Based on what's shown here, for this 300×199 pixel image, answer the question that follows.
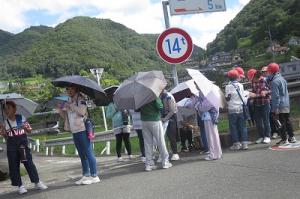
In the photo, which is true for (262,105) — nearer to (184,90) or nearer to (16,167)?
(184,90)

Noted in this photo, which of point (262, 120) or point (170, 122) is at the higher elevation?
point (170, 122)

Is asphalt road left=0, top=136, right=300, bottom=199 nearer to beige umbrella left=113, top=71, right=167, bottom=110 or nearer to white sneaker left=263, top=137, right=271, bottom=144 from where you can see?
white sneaker left=263, top=137, right=271, bottom=144

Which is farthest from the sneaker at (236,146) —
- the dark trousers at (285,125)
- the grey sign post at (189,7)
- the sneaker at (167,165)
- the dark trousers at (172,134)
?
the grey sign post at (189,7)

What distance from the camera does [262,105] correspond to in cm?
1056

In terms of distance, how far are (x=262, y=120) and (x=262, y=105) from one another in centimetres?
34

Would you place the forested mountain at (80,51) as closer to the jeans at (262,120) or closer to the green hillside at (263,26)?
the green hillside at (263,26)

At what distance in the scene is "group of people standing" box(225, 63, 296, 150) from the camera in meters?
9.62

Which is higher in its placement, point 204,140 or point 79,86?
point 79,86

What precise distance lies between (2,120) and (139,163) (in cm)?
325

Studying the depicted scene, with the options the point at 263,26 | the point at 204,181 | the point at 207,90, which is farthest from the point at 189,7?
the point at 263,26

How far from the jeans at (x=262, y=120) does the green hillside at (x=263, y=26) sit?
68.3 meters

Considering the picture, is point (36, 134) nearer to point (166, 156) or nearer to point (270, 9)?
point (166, 156)

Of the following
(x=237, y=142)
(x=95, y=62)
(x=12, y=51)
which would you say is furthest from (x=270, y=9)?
(x=12, y=51)

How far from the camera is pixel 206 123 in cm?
955
